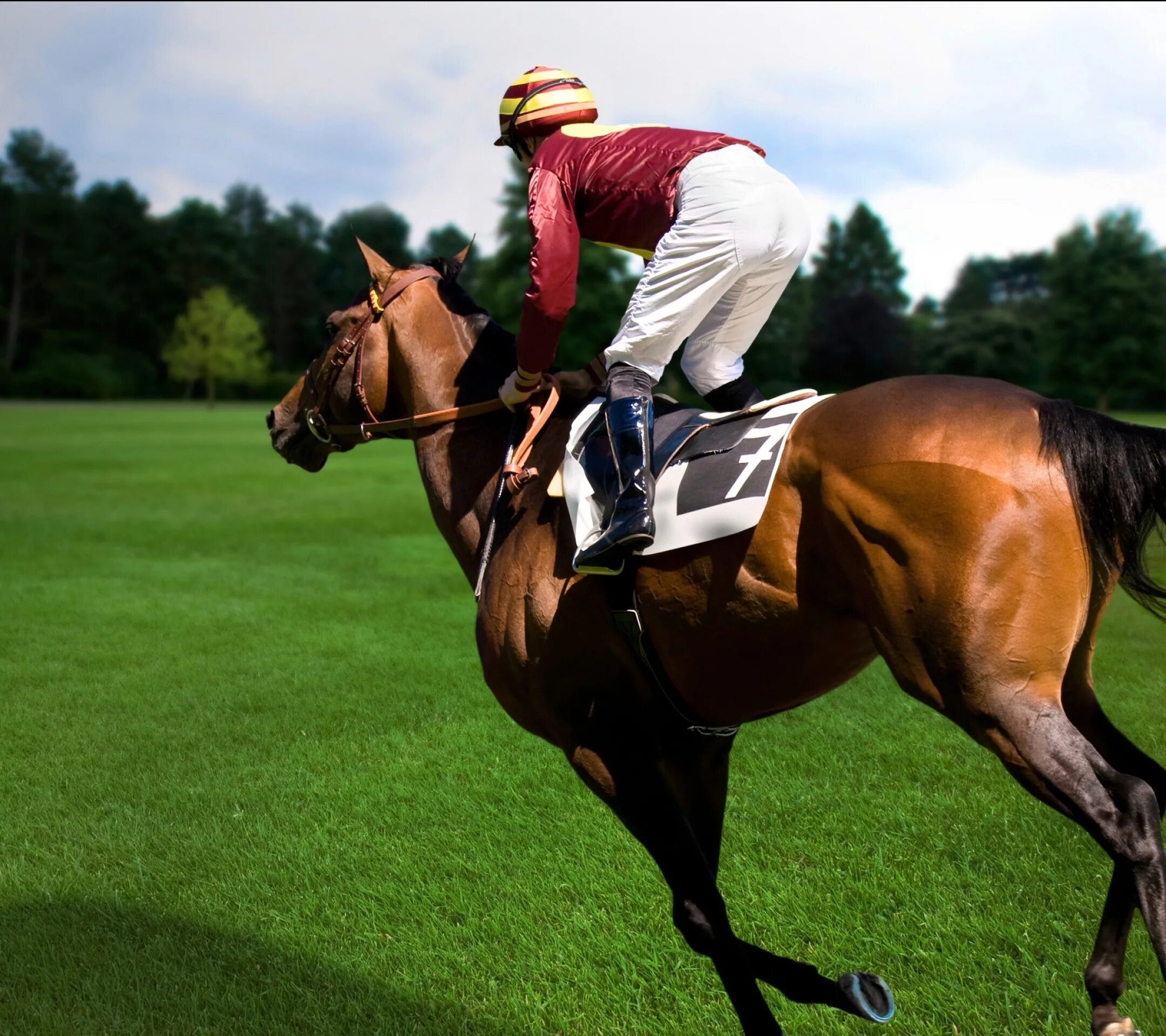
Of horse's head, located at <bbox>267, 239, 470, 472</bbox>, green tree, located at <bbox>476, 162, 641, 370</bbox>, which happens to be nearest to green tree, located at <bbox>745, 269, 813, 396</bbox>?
green tree, located at <bbox>476, 162, 641, 370</bbox>

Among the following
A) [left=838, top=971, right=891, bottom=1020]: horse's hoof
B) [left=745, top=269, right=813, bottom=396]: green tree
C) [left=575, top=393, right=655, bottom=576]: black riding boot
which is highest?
[left=745, top=269, right=813, bottom=396]: green tree

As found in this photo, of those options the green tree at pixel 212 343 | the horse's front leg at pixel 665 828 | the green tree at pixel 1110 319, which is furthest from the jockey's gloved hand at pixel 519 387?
the green tree at pixel 212 343

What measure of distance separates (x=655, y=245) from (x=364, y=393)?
4.30 feet

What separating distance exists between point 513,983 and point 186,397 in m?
75.2

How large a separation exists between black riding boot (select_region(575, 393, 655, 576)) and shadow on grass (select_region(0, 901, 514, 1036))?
1.50m

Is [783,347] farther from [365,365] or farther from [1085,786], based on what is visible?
[1085,786]

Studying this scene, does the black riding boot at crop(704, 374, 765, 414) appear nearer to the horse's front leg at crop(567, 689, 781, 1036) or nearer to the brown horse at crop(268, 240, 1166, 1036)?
the brown horse at crop(268, 240, 1166, 1036)

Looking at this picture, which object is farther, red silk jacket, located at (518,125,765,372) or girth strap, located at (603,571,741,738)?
red silk jacket, located at (518,125,765,372)

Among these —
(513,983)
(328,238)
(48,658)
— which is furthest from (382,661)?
(328,238)

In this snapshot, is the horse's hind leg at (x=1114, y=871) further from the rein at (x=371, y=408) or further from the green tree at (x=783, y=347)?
the green tree at (x=783, y=347)

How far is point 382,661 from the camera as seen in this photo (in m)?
7.48

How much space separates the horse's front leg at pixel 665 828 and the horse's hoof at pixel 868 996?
8.8 inches

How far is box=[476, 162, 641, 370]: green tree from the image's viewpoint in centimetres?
5259

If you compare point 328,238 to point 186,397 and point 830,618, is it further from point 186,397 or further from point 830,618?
point 830,618
